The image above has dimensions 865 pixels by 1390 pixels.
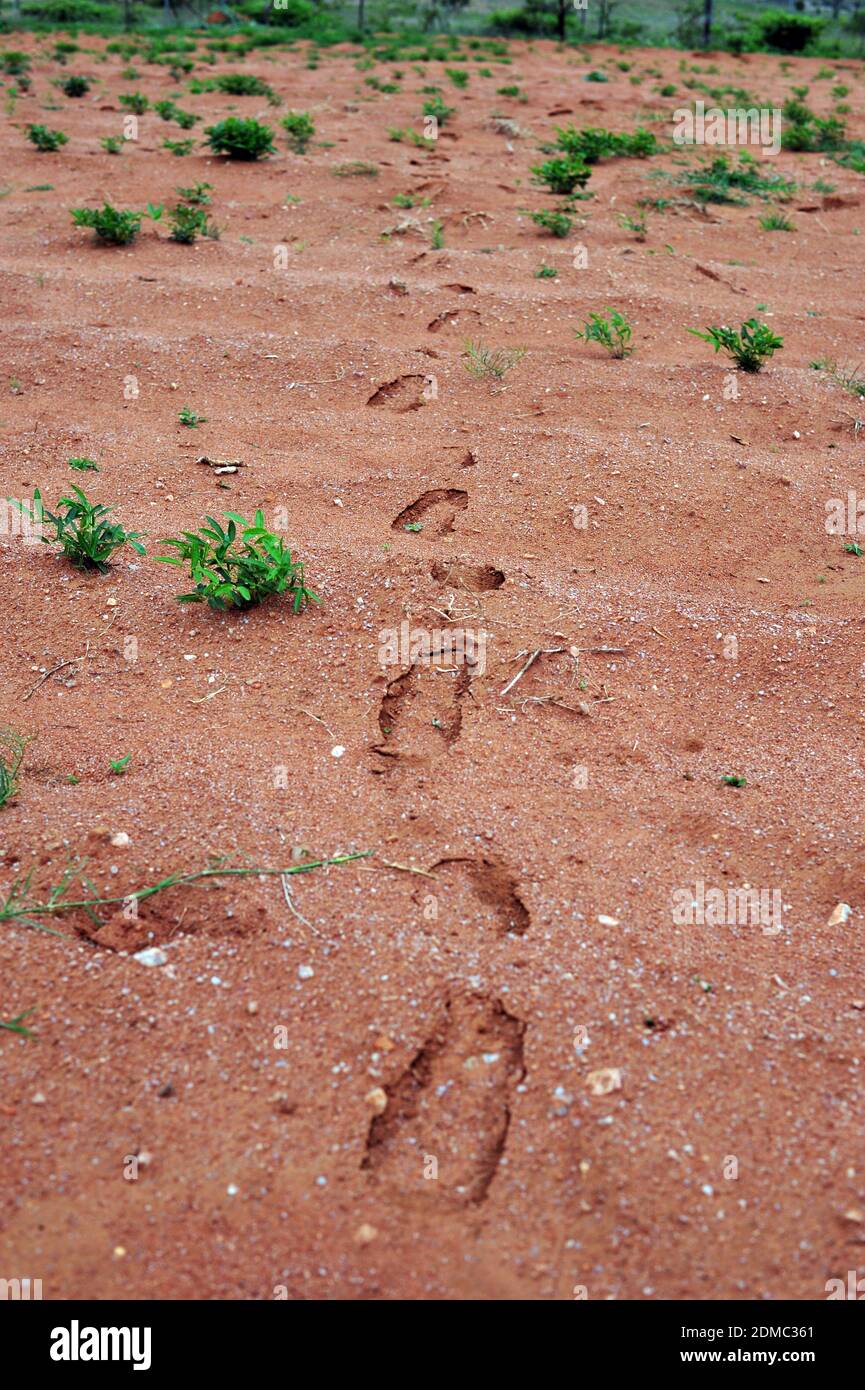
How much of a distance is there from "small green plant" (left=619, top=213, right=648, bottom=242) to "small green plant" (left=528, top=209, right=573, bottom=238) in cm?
43

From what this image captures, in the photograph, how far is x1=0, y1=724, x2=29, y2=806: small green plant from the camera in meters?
3.05

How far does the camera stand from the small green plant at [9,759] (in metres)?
3.05

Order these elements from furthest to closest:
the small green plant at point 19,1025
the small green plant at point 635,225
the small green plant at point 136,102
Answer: the small green plant at point 136,102
the small green plant at point 635,225
the small green plant at point 19,1025

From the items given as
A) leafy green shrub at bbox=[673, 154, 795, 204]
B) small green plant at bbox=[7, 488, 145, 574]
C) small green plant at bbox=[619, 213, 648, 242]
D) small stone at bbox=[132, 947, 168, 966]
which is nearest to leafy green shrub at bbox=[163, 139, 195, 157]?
small green plant at bbox=[619, 213, 648, 242]

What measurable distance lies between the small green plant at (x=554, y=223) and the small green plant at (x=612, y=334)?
1.73 metres

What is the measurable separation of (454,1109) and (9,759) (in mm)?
1768

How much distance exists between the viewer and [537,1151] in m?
2.23

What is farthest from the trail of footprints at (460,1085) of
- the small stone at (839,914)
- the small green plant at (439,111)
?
the small green plant at (439,111)

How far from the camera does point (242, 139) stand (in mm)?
8680

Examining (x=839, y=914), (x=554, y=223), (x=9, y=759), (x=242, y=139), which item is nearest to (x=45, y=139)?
(x=242, y=139)

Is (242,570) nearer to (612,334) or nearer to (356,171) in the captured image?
(612,334)

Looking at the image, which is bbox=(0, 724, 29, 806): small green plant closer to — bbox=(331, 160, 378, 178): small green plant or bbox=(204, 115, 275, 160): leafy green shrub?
bbox=(331, 160, 378, 178): small green plant

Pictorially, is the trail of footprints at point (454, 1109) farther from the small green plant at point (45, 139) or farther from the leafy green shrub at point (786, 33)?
the leafy green shrub at point (786, 33)

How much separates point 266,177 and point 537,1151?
8.36 m
